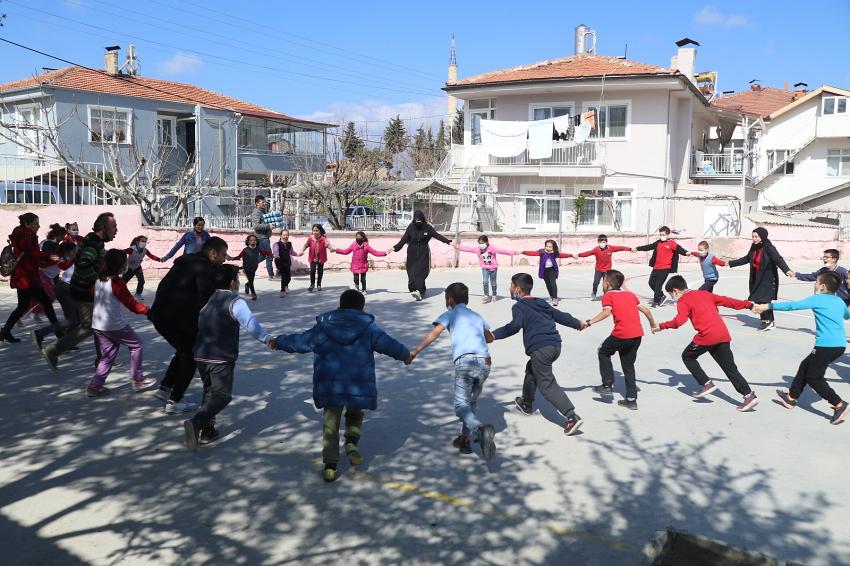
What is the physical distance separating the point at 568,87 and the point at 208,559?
27635 mm

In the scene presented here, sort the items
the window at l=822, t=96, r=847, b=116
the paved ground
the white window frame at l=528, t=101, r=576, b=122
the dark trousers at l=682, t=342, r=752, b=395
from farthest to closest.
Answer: the window at l=822, t=96, r=847, b=116, the white window frame at l=528, t=101, r=576, b=122, the dark trousers at l=682, t=342, r=752, b=395, the paved ground

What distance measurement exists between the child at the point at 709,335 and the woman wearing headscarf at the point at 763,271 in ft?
14.9

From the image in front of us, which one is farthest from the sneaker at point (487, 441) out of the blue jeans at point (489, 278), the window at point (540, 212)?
the window at point (540, 212)

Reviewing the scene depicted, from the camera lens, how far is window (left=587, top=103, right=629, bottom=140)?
1179 inches

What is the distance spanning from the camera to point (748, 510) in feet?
16.8

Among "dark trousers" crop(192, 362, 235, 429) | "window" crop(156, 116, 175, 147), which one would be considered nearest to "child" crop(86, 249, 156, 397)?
"dark trousers" crop(192, 362, 235, 429)

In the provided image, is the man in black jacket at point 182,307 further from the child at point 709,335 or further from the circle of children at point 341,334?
the child at point 709,335

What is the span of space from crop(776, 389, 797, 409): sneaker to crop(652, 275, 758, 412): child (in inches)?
11.2

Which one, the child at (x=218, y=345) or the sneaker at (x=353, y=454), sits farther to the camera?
the child at (x=218, y=345)

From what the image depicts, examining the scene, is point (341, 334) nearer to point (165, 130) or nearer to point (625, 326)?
point (625, 326)

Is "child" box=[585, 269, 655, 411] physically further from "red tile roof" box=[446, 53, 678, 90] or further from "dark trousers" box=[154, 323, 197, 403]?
"red tile roof" box=[446, 53, 678, 90]

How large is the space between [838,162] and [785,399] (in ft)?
131

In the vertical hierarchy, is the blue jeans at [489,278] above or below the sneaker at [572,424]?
above

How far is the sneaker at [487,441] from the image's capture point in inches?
229
